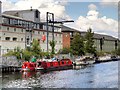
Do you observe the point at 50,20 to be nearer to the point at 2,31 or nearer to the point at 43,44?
the point at 43,44

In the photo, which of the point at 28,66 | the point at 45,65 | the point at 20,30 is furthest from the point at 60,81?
the point at 20,30

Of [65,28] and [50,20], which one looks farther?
[65,28]

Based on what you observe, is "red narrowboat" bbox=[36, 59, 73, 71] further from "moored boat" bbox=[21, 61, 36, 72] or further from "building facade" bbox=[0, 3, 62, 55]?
"building facade" bbox=[0, 3, 62, 55]

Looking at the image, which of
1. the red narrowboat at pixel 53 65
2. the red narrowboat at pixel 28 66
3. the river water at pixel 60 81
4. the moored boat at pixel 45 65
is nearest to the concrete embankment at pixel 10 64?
the red narrowboat at pixel 28 66

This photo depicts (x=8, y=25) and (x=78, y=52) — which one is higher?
(x=8, y=25)

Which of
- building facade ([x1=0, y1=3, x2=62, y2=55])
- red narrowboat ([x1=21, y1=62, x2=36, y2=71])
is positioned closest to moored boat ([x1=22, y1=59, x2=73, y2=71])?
red narrowboat ([x1=21, y1=62, x2=36, y2=71])

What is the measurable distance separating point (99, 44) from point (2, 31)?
10117cm

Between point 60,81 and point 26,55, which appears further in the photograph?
point 26,55

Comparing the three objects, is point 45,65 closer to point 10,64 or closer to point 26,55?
point 10,64

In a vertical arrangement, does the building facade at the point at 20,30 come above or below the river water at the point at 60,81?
above

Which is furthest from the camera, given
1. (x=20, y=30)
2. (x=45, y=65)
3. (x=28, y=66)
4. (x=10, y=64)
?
(x=20, y=30)

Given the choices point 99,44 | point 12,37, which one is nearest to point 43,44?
point 12,37

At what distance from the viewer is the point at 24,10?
120562 mm

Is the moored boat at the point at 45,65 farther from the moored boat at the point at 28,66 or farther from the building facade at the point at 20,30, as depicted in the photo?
the building facade at the point at 20,30
